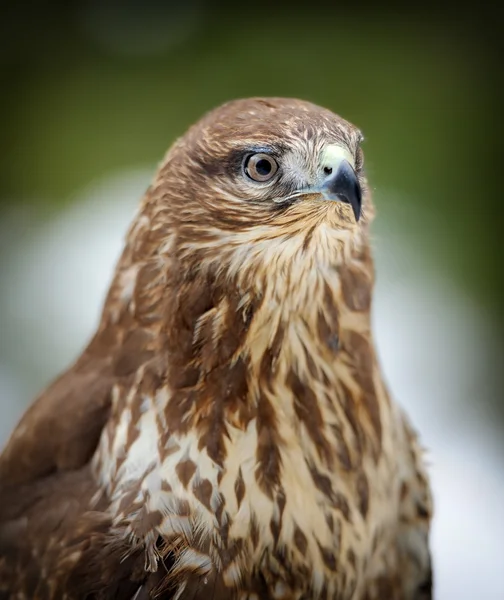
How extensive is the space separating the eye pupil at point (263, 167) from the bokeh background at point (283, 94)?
3561 millimetres

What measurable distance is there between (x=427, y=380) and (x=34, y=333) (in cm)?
251

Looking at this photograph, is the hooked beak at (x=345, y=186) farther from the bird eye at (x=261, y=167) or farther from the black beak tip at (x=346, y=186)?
the bird eye at (x=261, y=167)

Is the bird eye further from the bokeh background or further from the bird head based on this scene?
the bokeh background

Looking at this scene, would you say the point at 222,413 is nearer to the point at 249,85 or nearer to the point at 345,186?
the point at 345,186

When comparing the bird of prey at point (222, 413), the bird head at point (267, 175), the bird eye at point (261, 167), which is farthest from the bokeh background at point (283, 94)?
the bird eye at point (261, 167)

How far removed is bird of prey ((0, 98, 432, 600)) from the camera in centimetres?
192

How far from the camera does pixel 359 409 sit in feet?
6.98

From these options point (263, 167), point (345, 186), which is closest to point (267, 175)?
point (263, 167)

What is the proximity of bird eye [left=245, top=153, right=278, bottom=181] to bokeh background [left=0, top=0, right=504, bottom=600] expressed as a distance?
355 centimetres

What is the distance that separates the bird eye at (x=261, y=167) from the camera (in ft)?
5.89

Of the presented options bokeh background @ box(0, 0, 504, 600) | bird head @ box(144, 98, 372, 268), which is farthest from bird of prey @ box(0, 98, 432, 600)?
bokeh background @ box(0, 0, 504, 600)

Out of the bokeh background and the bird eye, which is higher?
the bokeh background

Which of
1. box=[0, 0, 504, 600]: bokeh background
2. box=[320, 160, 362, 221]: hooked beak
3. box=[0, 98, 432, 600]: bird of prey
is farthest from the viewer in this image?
box=[0, 0, 504, 600]: bokeh background

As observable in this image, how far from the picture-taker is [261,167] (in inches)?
71.2
